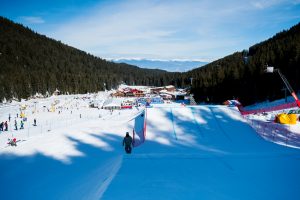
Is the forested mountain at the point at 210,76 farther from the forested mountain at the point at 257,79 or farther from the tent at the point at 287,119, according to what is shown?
the tent at the point at 287,119

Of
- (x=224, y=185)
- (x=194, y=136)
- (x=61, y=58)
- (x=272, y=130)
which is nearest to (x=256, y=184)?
(x=224, y=185)

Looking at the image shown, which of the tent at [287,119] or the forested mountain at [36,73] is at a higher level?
the forested mountain at [36,73]

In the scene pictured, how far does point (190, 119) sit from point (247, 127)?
363 centimetres

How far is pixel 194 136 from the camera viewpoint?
53.8 feet

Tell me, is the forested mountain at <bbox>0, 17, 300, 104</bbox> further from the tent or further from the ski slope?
the ski slope

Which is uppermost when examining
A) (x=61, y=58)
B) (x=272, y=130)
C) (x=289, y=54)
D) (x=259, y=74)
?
(x=61, y=58)

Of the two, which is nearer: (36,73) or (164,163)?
(164,163)

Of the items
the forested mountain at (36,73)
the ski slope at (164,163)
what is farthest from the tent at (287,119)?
the forested mountain at (36,73)

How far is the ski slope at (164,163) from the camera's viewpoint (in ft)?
28.5

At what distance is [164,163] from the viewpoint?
35.8 ft

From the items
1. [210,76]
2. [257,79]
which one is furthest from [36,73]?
[257,79]

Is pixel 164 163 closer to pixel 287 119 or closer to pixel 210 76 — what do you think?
pixel 287 119

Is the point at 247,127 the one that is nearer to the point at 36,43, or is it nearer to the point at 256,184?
the point at 256,184

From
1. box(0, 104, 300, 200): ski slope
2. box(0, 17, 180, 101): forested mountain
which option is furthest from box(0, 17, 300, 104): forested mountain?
box(0, 104, 300, 200): ski slope
